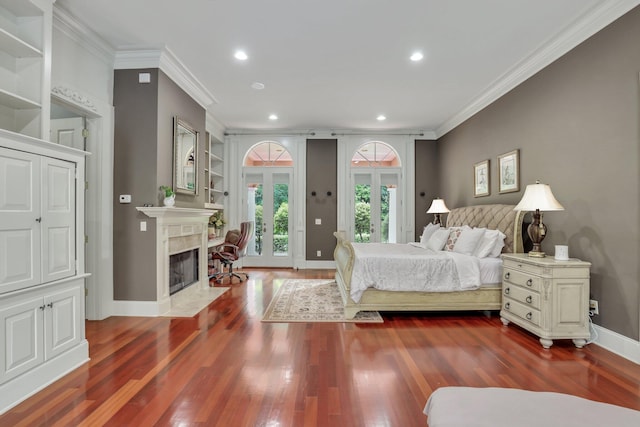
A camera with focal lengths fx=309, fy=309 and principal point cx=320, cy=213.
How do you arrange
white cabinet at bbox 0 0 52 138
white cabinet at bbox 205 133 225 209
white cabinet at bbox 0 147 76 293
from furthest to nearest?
white cabinet at bbox 205 133 225 209
white cabinet at bbox 0 0 52 138
white cabinet at bbox 0 147 76 293

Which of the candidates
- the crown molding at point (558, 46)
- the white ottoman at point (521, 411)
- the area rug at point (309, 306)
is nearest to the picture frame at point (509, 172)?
the crown molding at point (558, 46)

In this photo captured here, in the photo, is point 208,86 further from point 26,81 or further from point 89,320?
→ point 89,320

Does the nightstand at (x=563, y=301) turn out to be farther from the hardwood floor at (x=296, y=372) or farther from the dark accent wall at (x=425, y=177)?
the dark accent wall at (x=425, y=177)

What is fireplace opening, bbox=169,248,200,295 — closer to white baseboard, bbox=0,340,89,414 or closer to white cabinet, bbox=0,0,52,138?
white baseboard, bbox=0,340,89,414

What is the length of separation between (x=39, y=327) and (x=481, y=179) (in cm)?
563

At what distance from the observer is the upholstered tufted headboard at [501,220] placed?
3.78m

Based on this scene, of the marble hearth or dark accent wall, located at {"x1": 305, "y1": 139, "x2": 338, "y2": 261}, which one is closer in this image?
the marble hearth

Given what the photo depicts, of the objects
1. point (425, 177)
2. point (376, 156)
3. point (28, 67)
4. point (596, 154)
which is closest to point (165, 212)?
point (28, 67)

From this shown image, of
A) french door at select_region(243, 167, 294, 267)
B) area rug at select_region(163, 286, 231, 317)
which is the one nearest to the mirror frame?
area rug at select_region(163, 286, 231, 317)

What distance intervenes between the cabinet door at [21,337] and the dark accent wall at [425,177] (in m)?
6.56

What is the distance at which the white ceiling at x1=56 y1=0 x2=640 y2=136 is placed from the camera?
2852 millimetres

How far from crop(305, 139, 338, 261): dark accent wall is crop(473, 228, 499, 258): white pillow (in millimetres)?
3491

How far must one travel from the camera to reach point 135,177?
3666mm

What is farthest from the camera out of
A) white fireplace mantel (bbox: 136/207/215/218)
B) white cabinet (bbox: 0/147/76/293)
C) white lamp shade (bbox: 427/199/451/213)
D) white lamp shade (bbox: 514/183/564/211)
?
white lamp shade (bbox: 427/199/451/213)
